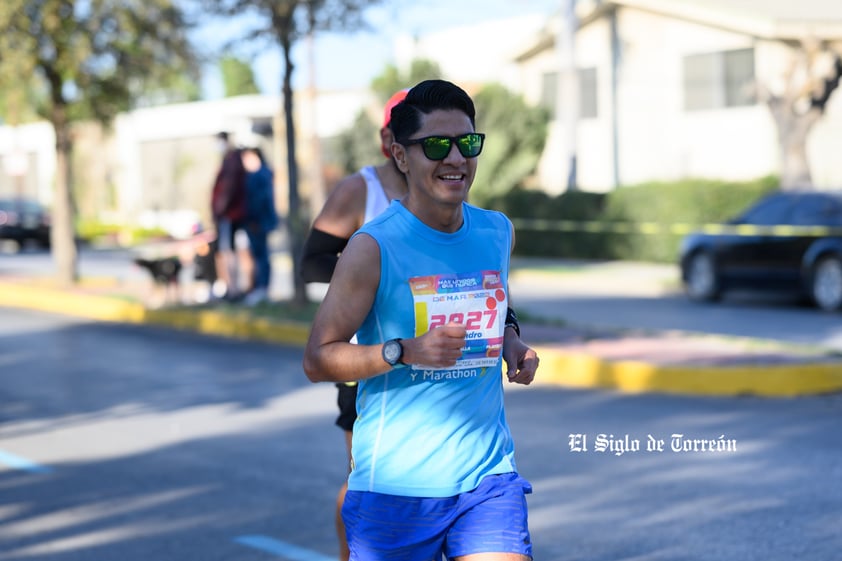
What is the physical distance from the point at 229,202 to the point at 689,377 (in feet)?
23.7

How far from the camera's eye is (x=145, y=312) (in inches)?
650

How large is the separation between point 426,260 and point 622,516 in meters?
3.28

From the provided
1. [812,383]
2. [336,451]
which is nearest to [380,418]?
[336,451]

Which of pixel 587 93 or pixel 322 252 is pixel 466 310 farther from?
pixel 587 93

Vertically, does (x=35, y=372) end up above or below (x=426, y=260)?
below

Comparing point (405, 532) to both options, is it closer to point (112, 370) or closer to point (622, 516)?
point (622, 516)

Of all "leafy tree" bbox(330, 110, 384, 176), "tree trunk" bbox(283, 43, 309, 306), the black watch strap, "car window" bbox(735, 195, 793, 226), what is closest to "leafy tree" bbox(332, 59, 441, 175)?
"leafy tree" bbox(330, 110, 384, 176)

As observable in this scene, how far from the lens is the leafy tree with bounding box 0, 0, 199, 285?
18.8m

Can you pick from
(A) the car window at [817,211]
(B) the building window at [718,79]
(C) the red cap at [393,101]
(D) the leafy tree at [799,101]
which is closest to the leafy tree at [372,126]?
(B) the building window at [718,79]

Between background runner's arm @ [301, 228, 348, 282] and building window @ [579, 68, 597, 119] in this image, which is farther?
building window @ [579, 68, 597, 119]

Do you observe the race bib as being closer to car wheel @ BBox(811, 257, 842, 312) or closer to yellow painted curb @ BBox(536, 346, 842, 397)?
yellow painted curb @ BBox(536, 346, 842, 397)

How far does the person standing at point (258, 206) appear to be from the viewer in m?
15.8

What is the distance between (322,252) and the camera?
17.4 ft

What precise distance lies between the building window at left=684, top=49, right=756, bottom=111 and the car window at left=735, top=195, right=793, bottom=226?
42.4ft
